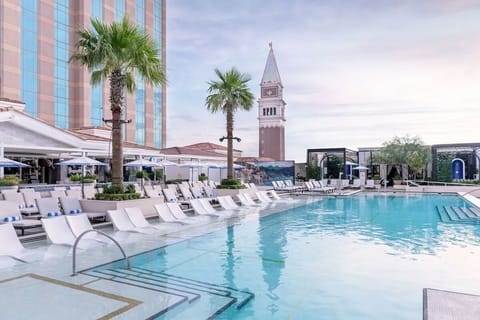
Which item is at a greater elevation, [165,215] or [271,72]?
[271,72]

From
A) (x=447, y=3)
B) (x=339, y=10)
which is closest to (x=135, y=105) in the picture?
(x=339, y=10)

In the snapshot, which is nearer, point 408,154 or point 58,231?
point 58,231

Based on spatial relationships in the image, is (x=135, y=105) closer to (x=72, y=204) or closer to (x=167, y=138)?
(x=167, y=138)

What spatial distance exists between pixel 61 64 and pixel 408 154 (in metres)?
34.0

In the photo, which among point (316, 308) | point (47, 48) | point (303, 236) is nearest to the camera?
point (316, 308)

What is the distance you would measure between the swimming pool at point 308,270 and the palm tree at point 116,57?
4.54 meters

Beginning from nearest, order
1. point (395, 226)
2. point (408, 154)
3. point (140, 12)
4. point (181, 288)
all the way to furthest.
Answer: point (181, 288)
point (395, 226)
point (408, 154)
point (140, 12)

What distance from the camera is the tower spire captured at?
6401 centimetres

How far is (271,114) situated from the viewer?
63.4 meters

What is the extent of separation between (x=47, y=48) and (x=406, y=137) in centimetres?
3467

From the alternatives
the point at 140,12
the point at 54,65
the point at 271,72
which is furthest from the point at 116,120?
the point at 271,72

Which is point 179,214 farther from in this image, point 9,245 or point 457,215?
point 457,215

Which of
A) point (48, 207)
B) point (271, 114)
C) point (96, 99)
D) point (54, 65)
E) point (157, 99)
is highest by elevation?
point (54, 65)

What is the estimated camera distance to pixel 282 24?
17.9 m
